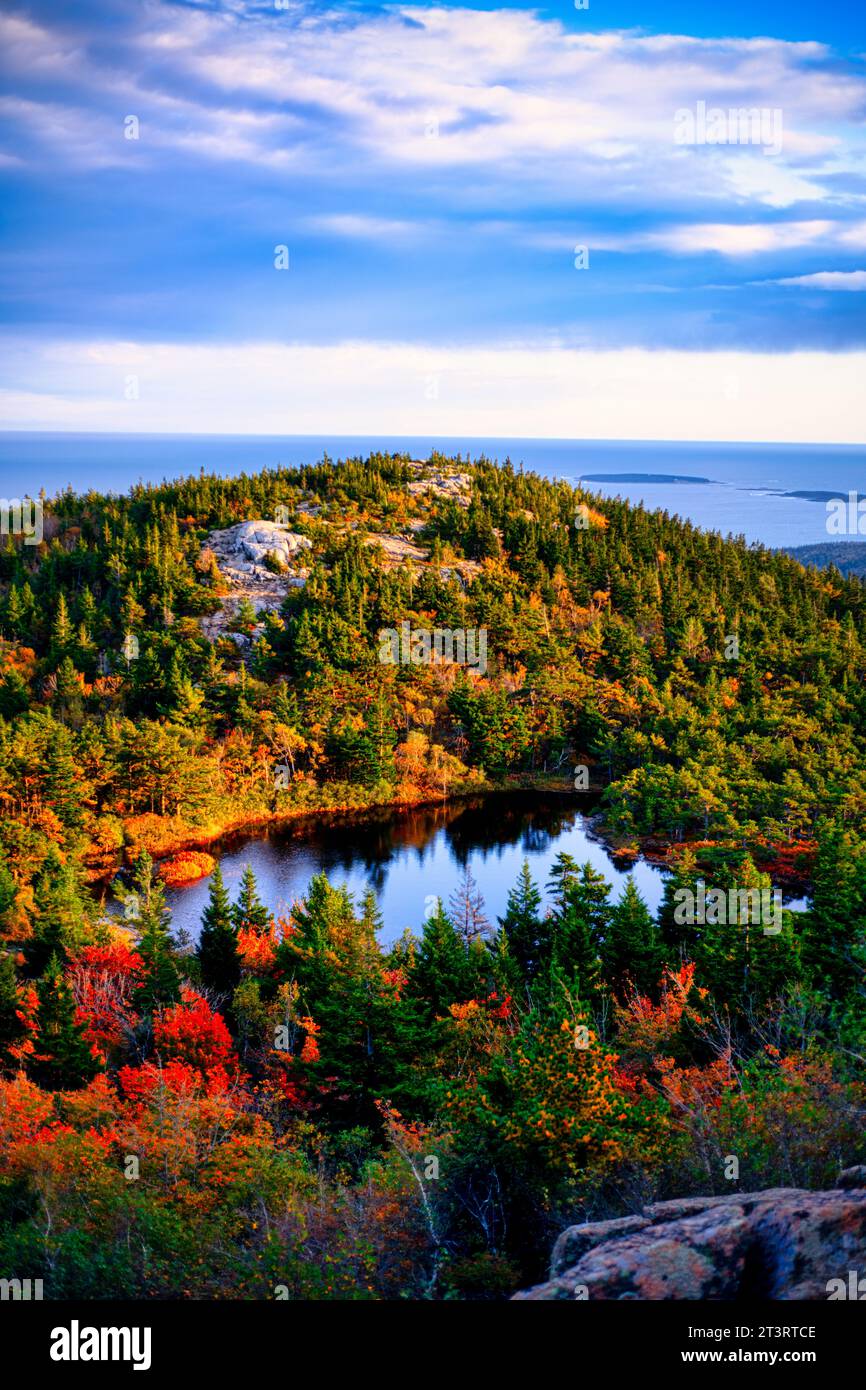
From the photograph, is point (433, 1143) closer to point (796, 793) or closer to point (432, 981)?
point (432, 981)

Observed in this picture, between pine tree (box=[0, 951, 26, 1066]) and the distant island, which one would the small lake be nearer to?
pine tree (box=[0, 951, 26, 1066])

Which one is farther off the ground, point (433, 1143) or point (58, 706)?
point (58, 706)

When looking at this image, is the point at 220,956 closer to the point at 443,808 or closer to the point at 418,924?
the point at 418,924

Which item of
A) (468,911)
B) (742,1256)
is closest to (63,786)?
(468,911)

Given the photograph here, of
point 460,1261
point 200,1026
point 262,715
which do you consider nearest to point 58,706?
point 262,715

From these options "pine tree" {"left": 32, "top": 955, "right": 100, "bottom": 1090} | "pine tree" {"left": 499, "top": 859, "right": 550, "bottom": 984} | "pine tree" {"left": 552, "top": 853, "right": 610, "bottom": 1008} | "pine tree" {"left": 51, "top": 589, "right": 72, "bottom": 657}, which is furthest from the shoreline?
"pine tree" {"left": 32, "top": 955, "right": 100, "bottom": 1090}

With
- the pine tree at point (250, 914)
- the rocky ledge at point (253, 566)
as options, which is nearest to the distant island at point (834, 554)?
the rocky ledge at point (253, 566)
